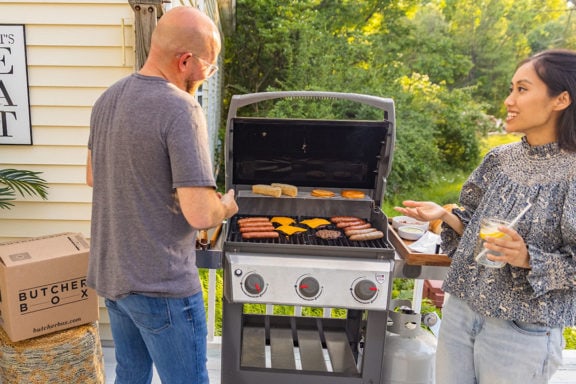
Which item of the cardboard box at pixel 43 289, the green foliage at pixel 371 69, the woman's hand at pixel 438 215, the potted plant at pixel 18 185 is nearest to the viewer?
the woman's hand at pixel 438 215

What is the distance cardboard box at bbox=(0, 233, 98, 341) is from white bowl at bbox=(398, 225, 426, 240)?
65.3 inches

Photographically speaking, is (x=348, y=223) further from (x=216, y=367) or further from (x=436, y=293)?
(x=436, y=293)

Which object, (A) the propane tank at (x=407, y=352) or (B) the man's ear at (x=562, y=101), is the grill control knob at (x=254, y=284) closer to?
(A) the propane tank at (x=407, y=352)

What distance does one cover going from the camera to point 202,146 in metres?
1.43

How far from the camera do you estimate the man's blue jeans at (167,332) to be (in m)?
1.55

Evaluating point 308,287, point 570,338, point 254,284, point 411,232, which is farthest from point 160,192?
point 570,338

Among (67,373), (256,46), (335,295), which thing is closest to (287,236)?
(335,295)

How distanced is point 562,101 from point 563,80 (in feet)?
0.20

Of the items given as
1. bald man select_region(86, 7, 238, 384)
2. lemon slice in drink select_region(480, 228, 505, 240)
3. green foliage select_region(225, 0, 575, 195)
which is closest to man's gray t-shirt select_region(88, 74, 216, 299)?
bald man select_region(86, 7, 238, 384)

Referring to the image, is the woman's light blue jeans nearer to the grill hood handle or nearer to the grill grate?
the grill grate

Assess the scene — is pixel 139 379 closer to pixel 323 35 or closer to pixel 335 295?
pixel 335 295

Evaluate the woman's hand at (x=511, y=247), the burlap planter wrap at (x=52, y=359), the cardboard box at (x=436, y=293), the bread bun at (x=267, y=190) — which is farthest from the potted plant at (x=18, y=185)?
the cardboard box at (x=436, y=293)

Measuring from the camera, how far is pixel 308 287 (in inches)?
77.9

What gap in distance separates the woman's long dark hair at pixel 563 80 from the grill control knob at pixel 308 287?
1075 mm
